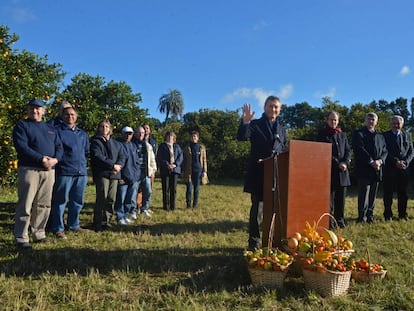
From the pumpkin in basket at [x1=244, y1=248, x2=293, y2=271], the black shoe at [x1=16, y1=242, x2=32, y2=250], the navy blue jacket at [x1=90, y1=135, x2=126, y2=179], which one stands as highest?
the navy blue jacket at [x1=90, y1=135, x2=126, y2=179]

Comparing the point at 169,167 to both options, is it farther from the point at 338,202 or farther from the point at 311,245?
the point at 311,245

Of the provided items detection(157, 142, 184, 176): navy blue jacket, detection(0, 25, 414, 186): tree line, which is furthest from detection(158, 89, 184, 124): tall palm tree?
detection(157, 142, 184, 176): navy blue jacket

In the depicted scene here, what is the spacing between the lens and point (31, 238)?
5941mm

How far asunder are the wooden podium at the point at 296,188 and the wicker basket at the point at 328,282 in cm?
86

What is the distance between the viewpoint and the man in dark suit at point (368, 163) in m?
7.65

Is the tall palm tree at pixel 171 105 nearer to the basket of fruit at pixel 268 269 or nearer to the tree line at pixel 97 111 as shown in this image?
the tree line at pixel 97 111

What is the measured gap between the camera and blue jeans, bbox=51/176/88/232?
6262mm

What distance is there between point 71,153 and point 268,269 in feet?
13.5

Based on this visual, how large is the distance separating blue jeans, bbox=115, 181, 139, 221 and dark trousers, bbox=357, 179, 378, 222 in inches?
185

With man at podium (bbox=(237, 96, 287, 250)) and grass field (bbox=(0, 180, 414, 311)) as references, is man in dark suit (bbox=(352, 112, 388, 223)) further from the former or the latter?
man at podium (bbox=(237, 96, 287, 250))

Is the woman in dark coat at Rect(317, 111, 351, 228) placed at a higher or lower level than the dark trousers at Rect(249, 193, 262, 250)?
higher

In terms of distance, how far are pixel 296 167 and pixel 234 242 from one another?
6.49 feet

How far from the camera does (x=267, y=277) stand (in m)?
3.83

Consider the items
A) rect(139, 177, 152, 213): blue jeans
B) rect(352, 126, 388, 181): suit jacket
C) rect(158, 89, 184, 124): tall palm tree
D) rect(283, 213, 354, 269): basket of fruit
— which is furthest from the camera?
rect(158, 89, 184, 124): tall palm tree
